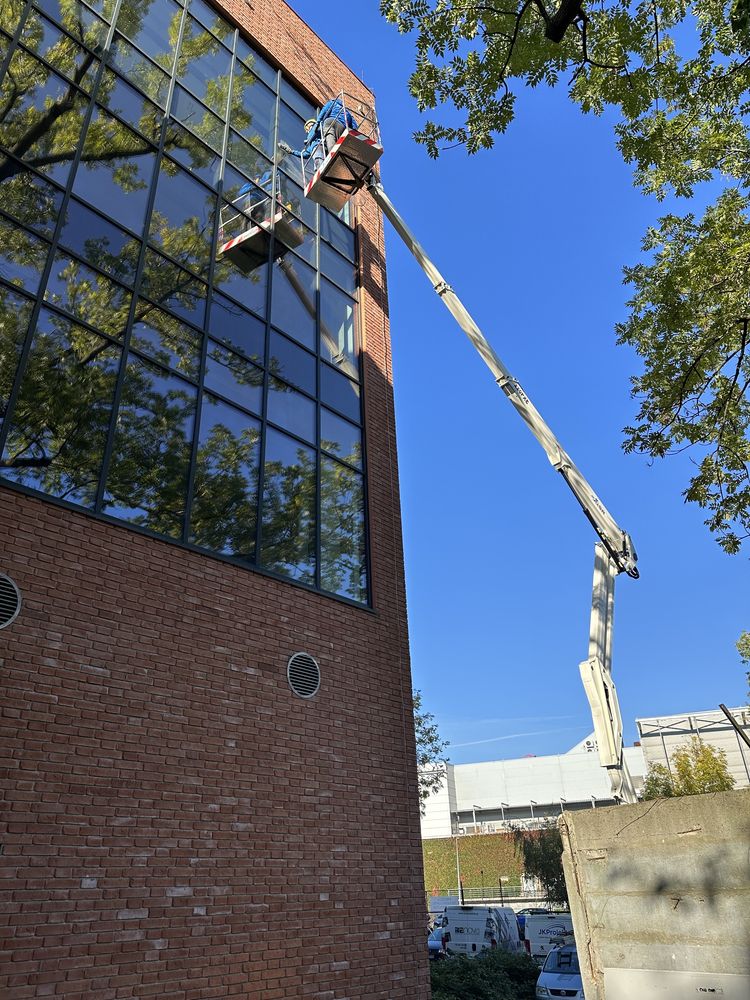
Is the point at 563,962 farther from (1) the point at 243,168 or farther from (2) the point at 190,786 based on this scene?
(1) the point at 243,168

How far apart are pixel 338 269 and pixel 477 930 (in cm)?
1998

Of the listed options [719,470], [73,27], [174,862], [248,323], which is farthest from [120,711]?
[73,27]

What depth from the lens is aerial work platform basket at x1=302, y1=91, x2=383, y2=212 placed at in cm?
1318

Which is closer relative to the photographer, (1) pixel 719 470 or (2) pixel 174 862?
(2) pixel 174 862

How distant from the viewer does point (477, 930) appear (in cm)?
2216

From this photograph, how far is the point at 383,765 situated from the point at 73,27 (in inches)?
451

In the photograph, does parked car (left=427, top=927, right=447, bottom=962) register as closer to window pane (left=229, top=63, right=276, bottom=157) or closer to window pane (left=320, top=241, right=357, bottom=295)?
window pane (left=320, top=241, right=357, bottom=295)

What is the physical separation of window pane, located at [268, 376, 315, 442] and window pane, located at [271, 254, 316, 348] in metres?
1.13

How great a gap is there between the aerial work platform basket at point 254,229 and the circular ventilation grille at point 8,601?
6351mm

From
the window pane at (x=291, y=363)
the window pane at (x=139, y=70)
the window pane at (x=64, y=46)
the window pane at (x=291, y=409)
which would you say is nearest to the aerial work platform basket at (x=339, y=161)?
the window pane at (x=139, y=70)

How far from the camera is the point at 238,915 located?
776 centimetres

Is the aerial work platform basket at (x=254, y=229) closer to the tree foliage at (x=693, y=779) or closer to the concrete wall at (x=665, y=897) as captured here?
the concrete wall at (x=665, y=897)

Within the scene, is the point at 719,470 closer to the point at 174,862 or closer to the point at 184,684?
the point at 184,684

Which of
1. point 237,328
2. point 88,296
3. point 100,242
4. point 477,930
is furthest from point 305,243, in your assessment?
→ point 477,930
